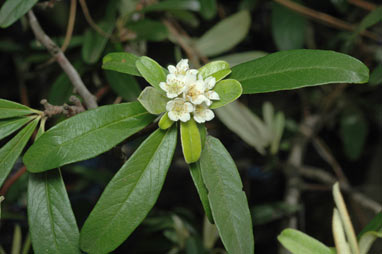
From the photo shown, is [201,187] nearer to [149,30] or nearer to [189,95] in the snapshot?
[189,95]

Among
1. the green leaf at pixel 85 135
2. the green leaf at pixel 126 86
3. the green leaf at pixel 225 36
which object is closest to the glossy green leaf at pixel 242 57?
the green leaf at pixel 225 36

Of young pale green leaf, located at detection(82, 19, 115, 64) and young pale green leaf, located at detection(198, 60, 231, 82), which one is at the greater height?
young pale green leaf, located at detection(82, 19, 115, 64)

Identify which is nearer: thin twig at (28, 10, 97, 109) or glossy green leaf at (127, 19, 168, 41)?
thin twig at (28, 10, 97, 109)

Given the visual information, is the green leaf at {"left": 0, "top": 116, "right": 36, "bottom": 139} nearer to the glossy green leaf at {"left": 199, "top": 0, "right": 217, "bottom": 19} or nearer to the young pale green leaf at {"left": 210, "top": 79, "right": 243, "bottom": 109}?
the young pale green leaf at {"left": 210, "top": 79, "right": 243, "bottom": 109}

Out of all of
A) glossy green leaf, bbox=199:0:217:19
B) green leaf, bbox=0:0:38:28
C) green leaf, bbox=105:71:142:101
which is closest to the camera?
green leaf, bbox=0:0:38:28

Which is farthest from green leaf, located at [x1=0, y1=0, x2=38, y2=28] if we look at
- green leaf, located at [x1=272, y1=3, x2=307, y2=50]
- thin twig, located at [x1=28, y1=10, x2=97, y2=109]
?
green leaf, located at [x1=272, y1=3, x2=307, y2=50]

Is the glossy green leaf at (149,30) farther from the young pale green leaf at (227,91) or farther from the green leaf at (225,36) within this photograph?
the young pale green leaf at (227,91)

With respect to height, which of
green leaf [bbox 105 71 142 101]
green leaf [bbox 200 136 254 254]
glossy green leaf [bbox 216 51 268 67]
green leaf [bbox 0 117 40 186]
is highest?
glossy green leaf [bbox 216 51 268 67]

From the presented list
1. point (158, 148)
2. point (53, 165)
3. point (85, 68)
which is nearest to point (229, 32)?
point (85, 68)

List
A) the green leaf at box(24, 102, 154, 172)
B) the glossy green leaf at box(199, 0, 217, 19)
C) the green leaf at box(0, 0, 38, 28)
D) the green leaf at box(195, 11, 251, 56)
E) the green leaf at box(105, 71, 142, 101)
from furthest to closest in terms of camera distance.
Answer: the green leaf at box(195, 11, 251, 56)
the glossy green leaf at box(199, 0, 217, 19)
the green leaf at box(105, 71, 142, 101)
the green leaf at box(0, 0, 38, 28)
the green leaf at box(24, 102, 154, 172)
